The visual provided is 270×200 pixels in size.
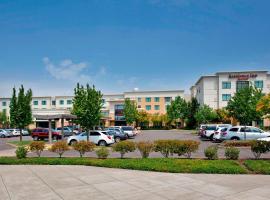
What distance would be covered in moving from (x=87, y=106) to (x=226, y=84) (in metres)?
49.0

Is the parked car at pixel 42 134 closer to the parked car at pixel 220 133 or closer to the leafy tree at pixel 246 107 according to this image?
the parked car at pixel 220 133

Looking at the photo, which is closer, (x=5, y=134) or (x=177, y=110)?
(x=5, y=134)

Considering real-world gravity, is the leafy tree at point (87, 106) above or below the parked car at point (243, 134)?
above

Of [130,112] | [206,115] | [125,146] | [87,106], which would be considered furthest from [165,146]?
[130,112]

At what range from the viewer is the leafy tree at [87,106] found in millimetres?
29391

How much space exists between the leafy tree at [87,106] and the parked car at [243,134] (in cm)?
1293

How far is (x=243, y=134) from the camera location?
29578mm

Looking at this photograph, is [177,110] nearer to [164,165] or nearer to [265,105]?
[265,105]

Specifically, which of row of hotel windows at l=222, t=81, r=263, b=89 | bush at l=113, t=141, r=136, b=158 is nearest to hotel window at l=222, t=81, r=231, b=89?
row of hotel windows at l=222, t=81, r=263, b=89

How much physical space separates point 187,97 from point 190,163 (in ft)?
284

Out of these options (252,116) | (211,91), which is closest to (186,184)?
(252,116)

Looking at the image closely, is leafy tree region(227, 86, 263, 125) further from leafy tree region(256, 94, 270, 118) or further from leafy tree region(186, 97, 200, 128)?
leafy tree region(186, 97, 200, 128)

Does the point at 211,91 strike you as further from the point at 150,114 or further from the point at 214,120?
the point at 150,114

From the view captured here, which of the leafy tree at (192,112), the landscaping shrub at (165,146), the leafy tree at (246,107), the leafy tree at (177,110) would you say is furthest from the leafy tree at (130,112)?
the landscaping shrub at (165,146)
